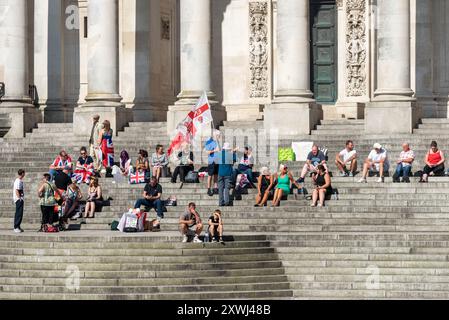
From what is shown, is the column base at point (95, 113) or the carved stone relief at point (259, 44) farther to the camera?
the carved stone relief at point (259, 44)

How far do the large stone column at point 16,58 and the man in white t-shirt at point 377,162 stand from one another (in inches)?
590

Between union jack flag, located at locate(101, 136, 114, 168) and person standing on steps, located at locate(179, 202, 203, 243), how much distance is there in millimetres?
9438

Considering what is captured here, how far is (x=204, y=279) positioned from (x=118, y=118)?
55.7 feet

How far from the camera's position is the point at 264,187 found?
42.6 metres

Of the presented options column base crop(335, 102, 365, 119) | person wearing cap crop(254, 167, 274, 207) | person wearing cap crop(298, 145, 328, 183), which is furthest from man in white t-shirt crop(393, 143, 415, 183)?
column base crop(335, 102, 365, 119)

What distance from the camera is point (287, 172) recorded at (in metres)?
42.8

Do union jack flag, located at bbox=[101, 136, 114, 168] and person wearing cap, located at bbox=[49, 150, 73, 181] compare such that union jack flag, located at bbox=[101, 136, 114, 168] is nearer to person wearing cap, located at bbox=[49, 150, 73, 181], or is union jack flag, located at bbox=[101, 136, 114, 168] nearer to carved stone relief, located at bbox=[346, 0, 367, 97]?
person wearing cap, located at bbox=[49, 150, 73, 181]

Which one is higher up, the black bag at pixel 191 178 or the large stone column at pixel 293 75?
the large stone column at pixel 293 75

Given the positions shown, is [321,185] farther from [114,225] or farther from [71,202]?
[71,202]

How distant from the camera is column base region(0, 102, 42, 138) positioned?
5384 cm

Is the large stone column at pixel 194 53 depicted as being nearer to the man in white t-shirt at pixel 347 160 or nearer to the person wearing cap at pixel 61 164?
the person wearing cap at pixel 61 164

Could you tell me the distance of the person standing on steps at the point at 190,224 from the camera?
3788 centimetres

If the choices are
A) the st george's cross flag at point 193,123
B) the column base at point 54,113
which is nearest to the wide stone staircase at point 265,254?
the st george's cross flag at point 193,123
